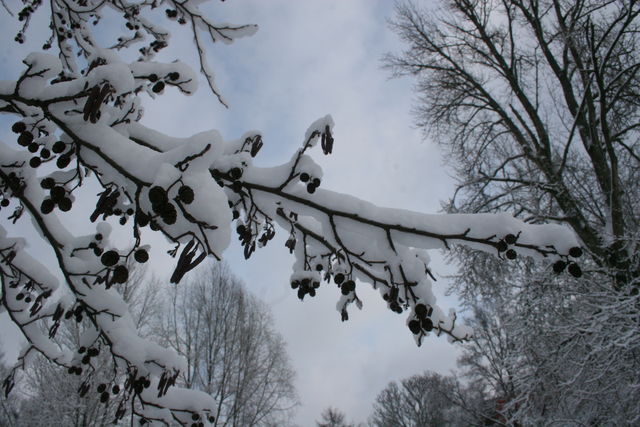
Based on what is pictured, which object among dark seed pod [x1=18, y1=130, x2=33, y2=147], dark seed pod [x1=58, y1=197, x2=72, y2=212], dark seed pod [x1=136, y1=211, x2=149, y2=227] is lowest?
dark seed pod [x1=136, y1=211, x2=149, y2=227]

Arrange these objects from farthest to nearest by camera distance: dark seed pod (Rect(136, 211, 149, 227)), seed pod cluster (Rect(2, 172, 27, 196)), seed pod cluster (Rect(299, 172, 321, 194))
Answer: seed pod cluster (Rect(2, 172, 27, 196)) < seed pod cluster (Rect(299, 172, 321, 194)) < dark seed pod (Rect(136, 211, 149, 227))

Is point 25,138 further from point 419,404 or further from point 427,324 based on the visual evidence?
point 419,404

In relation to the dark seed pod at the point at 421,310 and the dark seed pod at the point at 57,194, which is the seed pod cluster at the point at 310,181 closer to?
the dark seed pod at the point at 421,310

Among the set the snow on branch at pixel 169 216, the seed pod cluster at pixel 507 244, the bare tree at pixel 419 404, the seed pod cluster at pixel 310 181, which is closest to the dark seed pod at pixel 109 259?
the snow on branch at pixel 169 216

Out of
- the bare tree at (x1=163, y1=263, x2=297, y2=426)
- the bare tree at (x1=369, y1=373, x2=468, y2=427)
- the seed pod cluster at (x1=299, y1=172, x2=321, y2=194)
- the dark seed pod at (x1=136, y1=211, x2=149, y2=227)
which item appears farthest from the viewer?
the bare tree at (x1=369, y1=373, x2=468, y2=427)

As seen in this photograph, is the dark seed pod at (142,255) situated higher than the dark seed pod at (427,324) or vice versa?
the dark seed pod at (427,324)

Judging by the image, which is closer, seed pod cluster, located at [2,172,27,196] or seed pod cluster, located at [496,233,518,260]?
seed pod cluster, located at [496,233,518,260]

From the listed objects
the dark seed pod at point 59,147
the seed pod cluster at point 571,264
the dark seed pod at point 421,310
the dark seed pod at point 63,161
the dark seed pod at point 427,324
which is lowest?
the dark seed pod at point 427,324

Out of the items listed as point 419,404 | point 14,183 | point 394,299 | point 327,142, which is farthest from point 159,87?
point 419,404

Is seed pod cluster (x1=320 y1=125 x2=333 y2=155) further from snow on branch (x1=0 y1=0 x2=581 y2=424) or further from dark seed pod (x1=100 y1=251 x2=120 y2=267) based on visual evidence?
dark seed pod (x1=100 y1=251 x2=120 y2=267)

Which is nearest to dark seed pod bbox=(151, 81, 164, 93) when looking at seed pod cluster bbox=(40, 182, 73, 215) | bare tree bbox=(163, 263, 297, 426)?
seed pod cluster bbox=(40, 182, 73, 215)

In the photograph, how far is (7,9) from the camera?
127 inches

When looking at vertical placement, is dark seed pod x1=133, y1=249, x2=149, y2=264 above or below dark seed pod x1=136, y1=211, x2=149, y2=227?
below

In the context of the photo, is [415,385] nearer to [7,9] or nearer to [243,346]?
[243,346]
